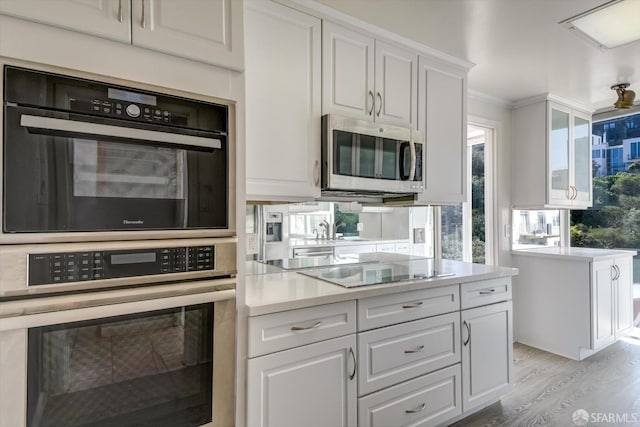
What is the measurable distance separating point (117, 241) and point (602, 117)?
15.3 feet

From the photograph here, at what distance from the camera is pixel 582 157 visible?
139 inches

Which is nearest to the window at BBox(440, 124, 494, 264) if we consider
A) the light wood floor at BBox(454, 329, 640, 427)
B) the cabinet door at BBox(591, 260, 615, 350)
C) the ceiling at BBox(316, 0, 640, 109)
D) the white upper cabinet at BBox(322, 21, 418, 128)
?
the ceiling at BBox(316, 0, 640, 109)

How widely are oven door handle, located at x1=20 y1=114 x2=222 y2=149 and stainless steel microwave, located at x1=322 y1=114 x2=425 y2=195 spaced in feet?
2.37

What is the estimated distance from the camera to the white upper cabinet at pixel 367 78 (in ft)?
6.16

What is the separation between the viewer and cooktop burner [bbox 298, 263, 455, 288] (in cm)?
183

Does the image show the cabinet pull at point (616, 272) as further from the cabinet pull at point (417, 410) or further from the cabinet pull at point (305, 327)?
the cabinet pull at point (305, 327)

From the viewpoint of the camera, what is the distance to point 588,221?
12.8ft

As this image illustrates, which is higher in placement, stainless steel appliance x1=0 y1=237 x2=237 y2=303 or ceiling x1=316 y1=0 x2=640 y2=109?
ceiling x1=316 y1=0 x2=640 y2=109

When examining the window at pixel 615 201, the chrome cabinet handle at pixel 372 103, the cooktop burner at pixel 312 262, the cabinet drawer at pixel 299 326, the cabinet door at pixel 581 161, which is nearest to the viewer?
the cabinet drawer at pixel 299 326

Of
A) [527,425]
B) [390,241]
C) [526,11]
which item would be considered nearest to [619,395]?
[527,425]

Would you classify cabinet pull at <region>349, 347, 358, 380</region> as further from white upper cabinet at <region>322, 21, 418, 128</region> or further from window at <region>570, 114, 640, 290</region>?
window at <region>570, 114, 640, 290</region>

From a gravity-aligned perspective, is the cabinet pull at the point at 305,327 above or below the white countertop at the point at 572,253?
below

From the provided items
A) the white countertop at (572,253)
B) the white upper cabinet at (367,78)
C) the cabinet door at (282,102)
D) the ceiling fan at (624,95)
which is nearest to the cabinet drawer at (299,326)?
the cabinet door at (282,102)

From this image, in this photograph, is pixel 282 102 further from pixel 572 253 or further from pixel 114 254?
pixel 572 253
